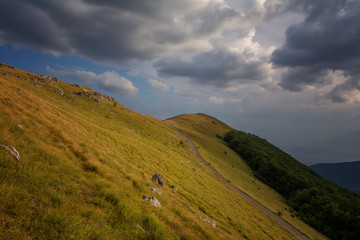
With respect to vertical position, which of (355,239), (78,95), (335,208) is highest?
(78,95)

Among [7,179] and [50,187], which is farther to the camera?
[50,187]

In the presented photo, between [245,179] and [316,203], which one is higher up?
[316,203]

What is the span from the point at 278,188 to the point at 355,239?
94.5 feet

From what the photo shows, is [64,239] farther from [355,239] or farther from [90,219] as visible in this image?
[355,239]

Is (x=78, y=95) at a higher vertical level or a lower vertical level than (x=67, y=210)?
higher

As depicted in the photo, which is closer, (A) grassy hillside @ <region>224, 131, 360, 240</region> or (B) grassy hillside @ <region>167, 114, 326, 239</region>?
(B) grassy hillside @ <region>167, 114, 326, 239</region>

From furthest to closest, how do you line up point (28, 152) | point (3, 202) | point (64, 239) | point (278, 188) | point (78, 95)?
1. point (278, 188)
2. point (78, 95)
3. point (28, 152)
4. point (3, 202)
5. point (64, 239)

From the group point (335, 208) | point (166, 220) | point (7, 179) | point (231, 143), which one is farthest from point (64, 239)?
point (231, 143)

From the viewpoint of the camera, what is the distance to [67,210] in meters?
6.64

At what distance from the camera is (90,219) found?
6.80 metres

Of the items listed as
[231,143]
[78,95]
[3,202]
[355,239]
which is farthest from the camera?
[231,143]

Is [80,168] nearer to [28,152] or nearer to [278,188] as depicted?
[28,152]

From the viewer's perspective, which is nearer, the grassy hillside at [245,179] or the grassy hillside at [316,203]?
the grassy hillside at [245,179]

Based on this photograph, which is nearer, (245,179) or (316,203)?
(316,203)
